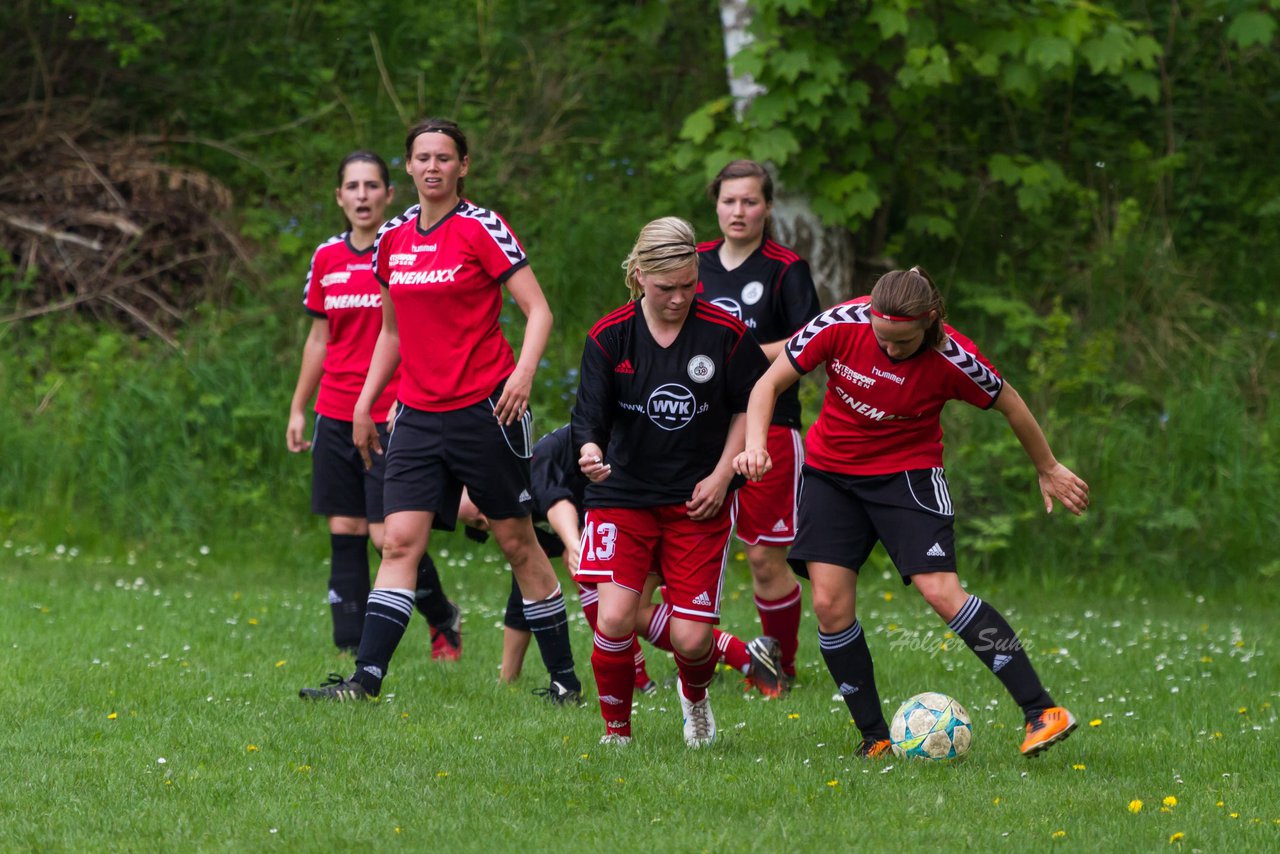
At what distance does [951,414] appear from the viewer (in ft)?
41.6

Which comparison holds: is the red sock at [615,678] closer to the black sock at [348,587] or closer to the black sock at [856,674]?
the black sock at [856,674]

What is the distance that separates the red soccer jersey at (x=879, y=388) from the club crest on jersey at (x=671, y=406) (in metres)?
0.42

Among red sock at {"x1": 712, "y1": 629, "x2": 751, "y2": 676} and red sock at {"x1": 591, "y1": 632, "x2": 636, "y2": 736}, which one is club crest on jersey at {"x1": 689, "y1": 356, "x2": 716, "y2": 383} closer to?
red sock at {"x1": 591, "y1": 632, "x2": 636, "y2": 736}

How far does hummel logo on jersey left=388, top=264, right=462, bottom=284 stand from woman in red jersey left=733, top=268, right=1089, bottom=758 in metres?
1.57

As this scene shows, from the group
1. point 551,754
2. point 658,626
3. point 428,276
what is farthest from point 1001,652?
point 428,276

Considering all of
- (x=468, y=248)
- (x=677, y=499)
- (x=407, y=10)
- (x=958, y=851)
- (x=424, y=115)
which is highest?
(x=407, y=10)

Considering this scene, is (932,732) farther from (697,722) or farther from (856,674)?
(697,722)

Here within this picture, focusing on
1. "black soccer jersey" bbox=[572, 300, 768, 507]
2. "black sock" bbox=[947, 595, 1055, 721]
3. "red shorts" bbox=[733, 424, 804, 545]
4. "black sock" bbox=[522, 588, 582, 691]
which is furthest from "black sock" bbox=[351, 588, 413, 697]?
"black sock" bbox=[947, 595, 1055, 721]

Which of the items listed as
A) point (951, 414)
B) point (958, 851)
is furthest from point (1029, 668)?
point (951, 414)

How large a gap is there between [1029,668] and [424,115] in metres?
11.6

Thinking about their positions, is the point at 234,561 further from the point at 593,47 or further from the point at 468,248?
the point at 593,47

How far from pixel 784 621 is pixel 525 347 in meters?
2.03

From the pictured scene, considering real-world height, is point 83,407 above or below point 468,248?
below

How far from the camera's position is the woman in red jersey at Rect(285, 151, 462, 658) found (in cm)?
787
